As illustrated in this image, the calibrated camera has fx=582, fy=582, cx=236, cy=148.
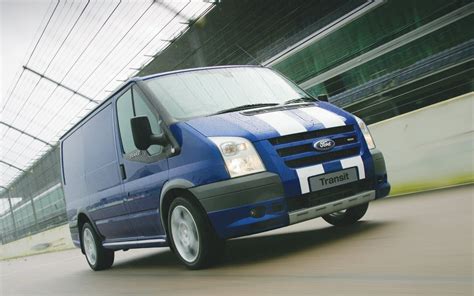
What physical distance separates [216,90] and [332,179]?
1487 millimetres

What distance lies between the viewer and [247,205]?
454 centimetres

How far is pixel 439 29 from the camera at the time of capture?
11.4 m

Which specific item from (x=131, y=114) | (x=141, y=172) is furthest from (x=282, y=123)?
(x=131, y=114)

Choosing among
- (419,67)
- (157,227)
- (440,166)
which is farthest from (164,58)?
(157,227)

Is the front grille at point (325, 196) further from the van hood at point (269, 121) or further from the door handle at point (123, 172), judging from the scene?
the door handle at point (123, 172)

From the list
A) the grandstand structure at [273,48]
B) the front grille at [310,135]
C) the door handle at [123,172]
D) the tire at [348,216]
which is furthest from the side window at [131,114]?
the grandstand structure at [273,48]

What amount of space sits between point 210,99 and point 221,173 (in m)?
1.07

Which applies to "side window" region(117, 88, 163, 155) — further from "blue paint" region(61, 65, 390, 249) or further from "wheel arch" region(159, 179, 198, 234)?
"wheel arch" region(159, 179, 198, 234)

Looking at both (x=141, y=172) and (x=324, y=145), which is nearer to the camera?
(x=324, y=145)

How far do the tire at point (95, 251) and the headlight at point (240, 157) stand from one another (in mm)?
3439

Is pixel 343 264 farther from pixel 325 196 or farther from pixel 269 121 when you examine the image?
pixel 269 121

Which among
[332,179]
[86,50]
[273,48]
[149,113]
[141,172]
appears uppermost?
[86,50]

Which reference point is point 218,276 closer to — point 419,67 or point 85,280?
point 85,280

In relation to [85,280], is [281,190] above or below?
above
